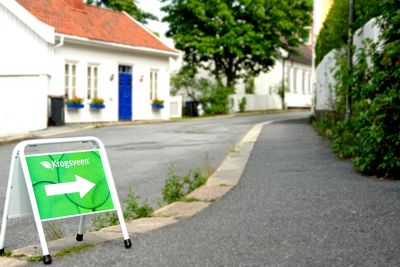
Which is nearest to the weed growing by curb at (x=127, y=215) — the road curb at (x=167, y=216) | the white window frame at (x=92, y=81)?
the road curb at (x=167, y=216)

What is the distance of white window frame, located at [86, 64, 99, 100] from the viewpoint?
29625 mm

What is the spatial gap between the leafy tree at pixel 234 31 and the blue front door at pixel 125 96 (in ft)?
33.5

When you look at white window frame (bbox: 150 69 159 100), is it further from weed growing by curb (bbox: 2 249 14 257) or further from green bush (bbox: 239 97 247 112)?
weed growing by curb (bbox: 2 249 14 257)

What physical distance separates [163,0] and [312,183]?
1470 inches

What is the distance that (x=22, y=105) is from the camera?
22.2m

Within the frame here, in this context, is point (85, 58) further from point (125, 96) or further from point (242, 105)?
point (242, 105)

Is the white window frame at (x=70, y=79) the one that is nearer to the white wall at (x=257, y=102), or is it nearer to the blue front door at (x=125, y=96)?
the blue front door at (x=125, y=96)

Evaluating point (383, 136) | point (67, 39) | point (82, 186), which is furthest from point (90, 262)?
point (67, 39)

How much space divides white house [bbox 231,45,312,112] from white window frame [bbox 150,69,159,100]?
10.2m

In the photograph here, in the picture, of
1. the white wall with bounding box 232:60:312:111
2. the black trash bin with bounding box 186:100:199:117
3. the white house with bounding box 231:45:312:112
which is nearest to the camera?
the black trash bin with bounding box 186:100:199:117

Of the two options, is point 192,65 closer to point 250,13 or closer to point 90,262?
point 250,13

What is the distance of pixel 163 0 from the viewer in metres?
44.8

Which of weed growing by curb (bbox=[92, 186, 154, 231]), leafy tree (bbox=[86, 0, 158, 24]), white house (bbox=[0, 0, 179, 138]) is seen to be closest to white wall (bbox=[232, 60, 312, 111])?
leafy tree (bbox=[86, 0, 158, 24])

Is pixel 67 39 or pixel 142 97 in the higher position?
pixel 67 39
